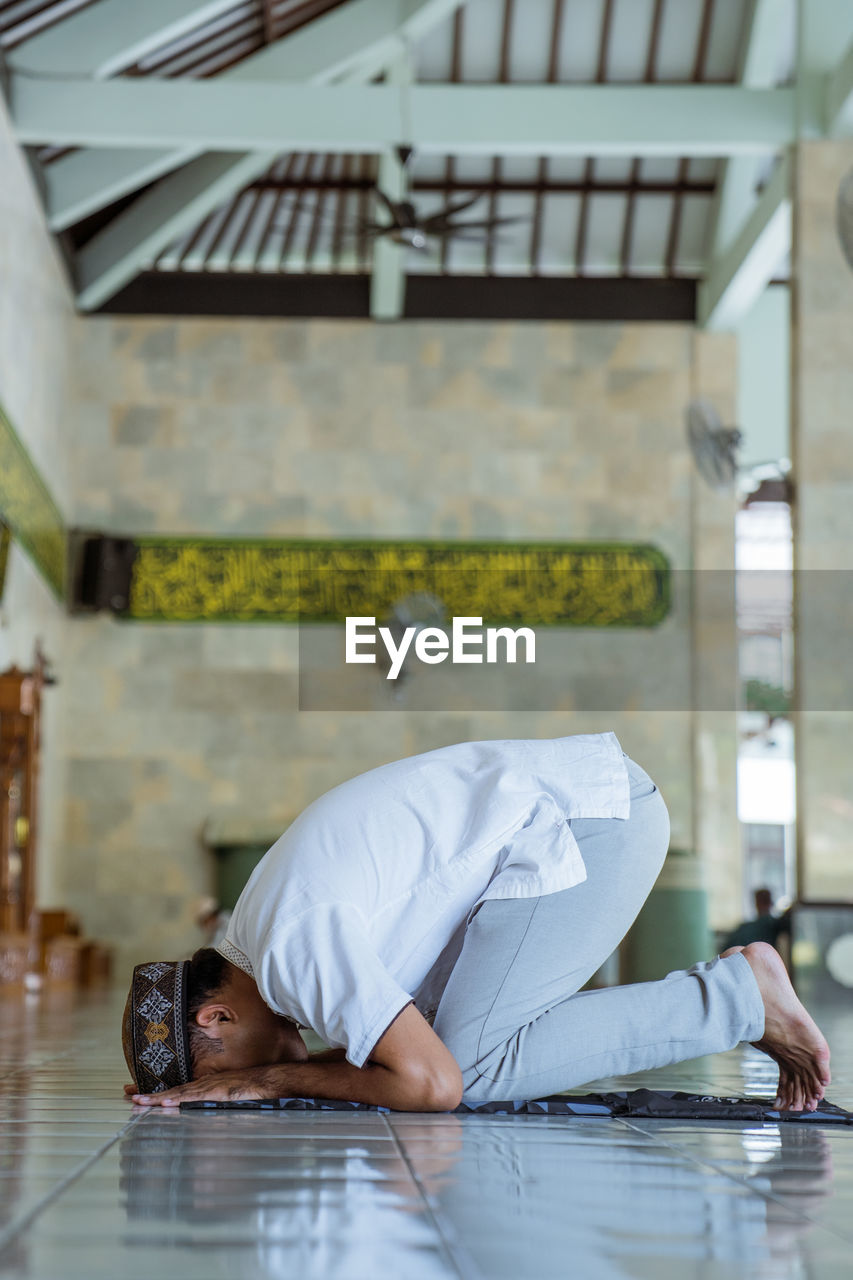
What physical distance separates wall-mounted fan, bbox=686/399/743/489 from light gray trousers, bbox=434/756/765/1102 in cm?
682

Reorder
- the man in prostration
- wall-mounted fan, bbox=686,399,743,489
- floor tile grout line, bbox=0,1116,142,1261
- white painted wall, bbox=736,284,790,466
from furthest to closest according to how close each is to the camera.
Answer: white painted wall, bbox=736,284,790,466 → wall-mounted fan, bbox=686,399,743,489 → the man in prostration → floor tile grout line, bbox=0,1116,142,1261

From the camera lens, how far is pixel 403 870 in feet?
6.66

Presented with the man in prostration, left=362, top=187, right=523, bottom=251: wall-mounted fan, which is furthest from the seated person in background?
the man in prostration

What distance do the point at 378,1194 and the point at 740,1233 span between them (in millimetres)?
347

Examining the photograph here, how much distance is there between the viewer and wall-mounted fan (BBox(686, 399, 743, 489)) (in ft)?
28.5

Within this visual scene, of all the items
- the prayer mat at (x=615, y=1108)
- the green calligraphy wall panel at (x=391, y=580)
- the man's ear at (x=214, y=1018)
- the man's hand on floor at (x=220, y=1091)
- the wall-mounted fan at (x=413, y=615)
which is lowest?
the prayer mat at (x=615, y=1108)

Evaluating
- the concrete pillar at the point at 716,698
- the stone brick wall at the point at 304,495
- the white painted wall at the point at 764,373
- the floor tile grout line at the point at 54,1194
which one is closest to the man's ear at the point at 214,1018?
the floor tile grout line at the point at 54,1194

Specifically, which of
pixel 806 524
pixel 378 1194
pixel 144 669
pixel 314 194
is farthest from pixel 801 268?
pixel 378 1194

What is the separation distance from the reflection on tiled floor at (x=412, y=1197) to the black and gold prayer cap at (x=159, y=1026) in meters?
0.10

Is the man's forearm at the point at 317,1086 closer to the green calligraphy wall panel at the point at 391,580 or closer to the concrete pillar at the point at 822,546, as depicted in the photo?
the concrete pillar at the point at 822,546

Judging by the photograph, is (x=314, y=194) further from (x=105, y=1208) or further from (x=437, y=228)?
(x=105, y=1208)

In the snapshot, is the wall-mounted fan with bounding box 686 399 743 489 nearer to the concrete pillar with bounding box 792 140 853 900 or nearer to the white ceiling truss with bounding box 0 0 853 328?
the concrete pillar with bounding box 792 140 853 900

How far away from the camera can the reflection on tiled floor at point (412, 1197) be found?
1.12 metres

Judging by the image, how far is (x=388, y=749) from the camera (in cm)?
1029
